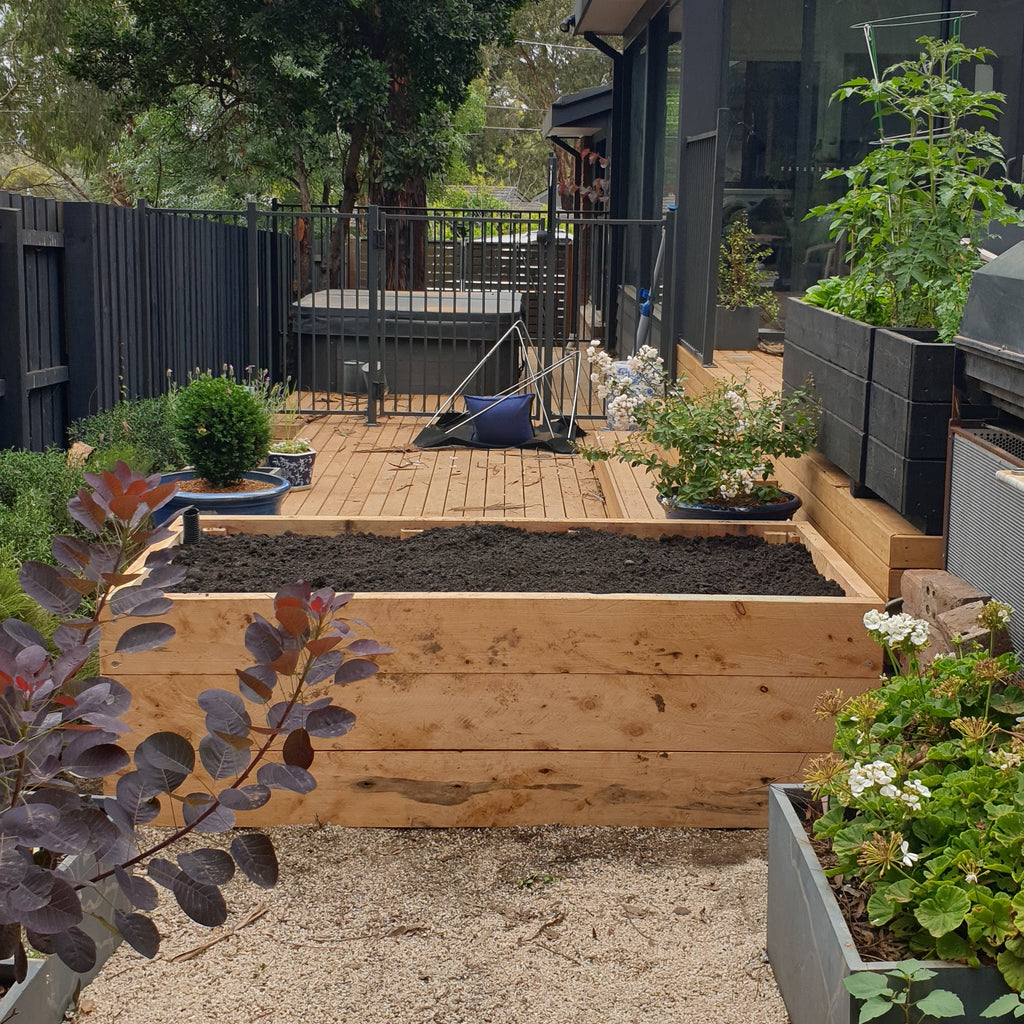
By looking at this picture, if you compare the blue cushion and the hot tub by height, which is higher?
the hot tub

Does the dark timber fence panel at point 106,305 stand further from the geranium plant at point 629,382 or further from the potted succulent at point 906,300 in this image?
the potted succulent at point 906,300

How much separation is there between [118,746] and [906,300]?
315 centimetres

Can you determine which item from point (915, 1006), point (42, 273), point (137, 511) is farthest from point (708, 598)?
point (42, 273)

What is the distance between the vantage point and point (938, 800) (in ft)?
7.07

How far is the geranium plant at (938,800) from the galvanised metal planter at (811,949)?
45 mm

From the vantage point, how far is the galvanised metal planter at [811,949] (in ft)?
6.42

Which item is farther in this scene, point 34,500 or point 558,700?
point 34,500

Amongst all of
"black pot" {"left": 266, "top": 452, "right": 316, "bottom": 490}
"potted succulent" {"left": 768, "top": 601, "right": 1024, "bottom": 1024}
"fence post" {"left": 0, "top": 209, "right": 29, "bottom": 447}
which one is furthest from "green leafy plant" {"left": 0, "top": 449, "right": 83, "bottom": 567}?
"potted succulent" {"left": 768, "top": 601, "right": 1024, "bottom": 1024}

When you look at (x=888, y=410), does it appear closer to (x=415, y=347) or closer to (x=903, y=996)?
(x=903, y=996)

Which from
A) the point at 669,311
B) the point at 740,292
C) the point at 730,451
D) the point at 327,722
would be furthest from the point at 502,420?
the point at 327,722

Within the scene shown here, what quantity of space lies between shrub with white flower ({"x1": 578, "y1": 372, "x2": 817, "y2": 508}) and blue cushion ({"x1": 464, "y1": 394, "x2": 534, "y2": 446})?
4.28 metres

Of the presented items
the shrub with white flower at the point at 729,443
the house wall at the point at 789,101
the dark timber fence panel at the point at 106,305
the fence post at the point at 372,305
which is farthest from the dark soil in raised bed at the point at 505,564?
the fence post at the point at 372,305

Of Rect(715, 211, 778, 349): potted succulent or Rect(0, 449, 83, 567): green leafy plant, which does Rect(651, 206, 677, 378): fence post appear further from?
Rect(0, 449, 83, 567): green leafy plant

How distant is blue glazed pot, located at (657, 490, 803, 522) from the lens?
4.42 m
